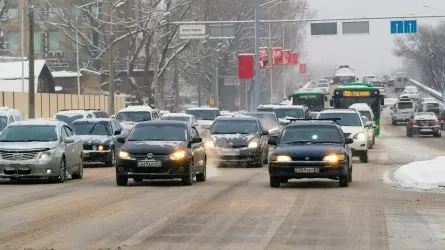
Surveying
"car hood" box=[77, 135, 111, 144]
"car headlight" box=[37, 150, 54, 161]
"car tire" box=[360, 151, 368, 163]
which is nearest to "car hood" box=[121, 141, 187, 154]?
"car headlight" box=[37, 150, 54, 161]

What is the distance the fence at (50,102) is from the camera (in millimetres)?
66744

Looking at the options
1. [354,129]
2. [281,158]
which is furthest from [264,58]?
[281,158]

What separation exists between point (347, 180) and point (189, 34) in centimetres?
4580

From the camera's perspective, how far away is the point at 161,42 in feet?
309

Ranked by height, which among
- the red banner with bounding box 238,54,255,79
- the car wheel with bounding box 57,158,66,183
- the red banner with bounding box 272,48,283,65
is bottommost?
the car wheel with bounding box 57,158,66,183

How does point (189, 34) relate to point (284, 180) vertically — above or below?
above

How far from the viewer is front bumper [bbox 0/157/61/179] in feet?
93.5

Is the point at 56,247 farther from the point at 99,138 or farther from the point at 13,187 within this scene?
the point at 99,138

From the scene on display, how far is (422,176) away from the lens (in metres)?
28.3

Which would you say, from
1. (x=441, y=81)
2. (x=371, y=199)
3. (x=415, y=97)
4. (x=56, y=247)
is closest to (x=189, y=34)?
(x=371, y=199)

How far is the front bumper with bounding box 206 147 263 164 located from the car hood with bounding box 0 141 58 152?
897cm

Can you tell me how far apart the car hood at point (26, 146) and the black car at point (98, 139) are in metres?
9.06

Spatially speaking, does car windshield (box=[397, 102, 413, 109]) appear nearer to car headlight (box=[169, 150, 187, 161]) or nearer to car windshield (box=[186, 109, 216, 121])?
car windshield (box=[186, 109, 216, 121])

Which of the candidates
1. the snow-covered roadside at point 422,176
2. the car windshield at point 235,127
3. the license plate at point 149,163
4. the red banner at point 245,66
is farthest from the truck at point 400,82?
the license plate at point 149,163
